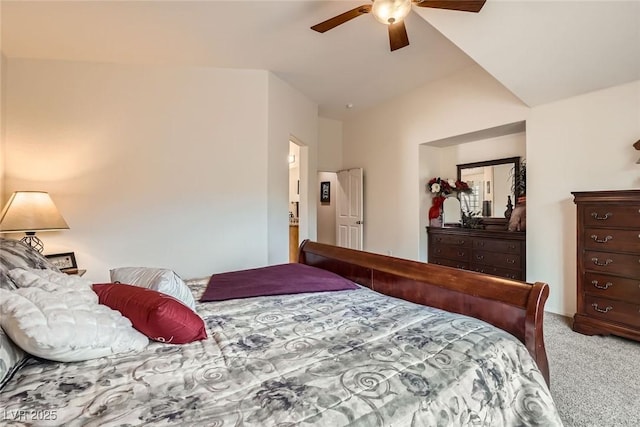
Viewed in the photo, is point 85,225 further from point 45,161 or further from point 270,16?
point 270,16

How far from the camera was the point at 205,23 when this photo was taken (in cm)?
275

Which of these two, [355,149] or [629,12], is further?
[355,149]

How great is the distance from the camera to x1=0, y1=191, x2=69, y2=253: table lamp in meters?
2.47

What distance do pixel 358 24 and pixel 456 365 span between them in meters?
2.96

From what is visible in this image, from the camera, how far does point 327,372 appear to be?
2.92 ft

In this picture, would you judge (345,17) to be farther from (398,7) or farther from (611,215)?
(611,215)

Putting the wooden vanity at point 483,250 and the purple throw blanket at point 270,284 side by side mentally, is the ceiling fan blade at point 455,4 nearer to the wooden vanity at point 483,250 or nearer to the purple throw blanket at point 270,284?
the purple throw blanket at point 270,284

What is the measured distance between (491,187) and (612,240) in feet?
5.78

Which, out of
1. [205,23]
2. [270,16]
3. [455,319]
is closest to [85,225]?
[205,23]

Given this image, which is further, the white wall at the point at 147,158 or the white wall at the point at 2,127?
the white wall at the point at 147,158

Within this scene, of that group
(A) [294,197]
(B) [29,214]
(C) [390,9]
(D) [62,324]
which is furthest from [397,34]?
(A) [294,197]

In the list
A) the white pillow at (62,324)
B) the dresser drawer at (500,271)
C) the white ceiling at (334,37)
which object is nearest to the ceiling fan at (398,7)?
the white ceiling at (334,37)

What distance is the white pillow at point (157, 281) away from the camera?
1.39 meters

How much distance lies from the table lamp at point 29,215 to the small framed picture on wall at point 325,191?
4.87 metres
